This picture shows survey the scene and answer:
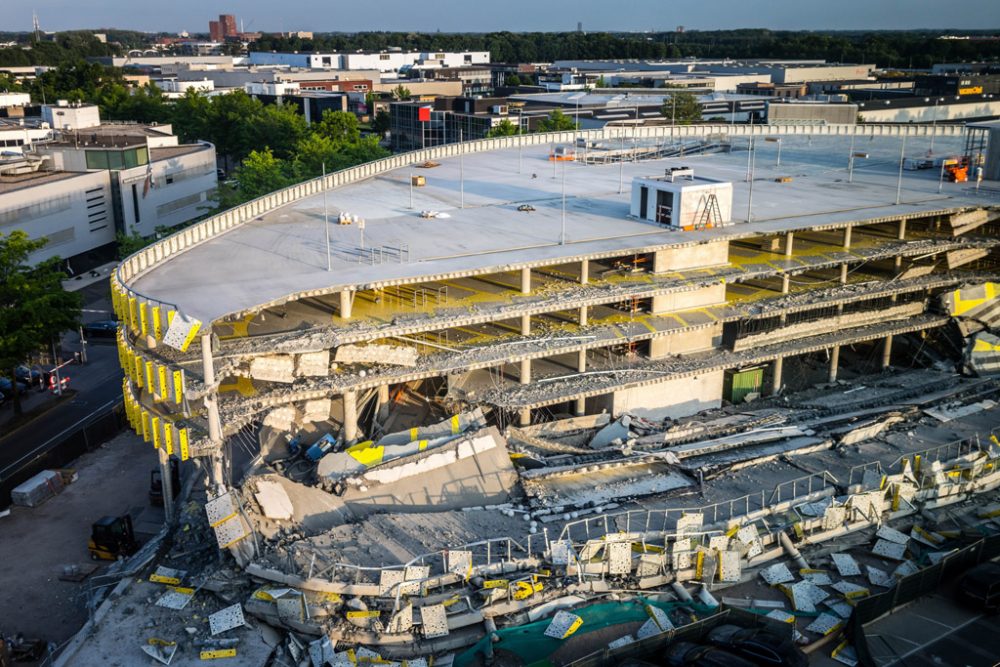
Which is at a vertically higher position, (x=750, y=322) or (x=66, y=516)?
(x=750, y=322)

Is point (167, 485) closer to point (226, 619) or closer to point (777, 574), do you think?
point (226, 619)

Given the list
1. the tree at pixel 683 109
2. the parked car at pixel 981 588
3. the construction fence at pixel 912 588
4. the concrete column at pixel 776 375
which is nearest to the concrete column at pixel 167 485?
the construction fence at pixel 912 588

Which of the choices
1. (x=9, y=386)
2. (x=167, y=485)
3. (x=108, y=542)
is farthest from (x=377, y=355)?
(x=9, y=386)

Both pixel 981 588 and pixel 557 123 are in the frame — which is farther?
pixel 557 123

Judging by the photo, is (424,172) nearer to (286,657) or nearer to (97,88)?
(286,657)

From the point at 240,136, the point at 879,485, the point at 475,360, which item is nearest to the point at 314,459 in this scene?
the point at 475,360

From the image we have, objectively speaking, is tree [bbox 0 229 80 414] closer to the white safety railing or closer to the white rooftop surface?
the white safety railing
